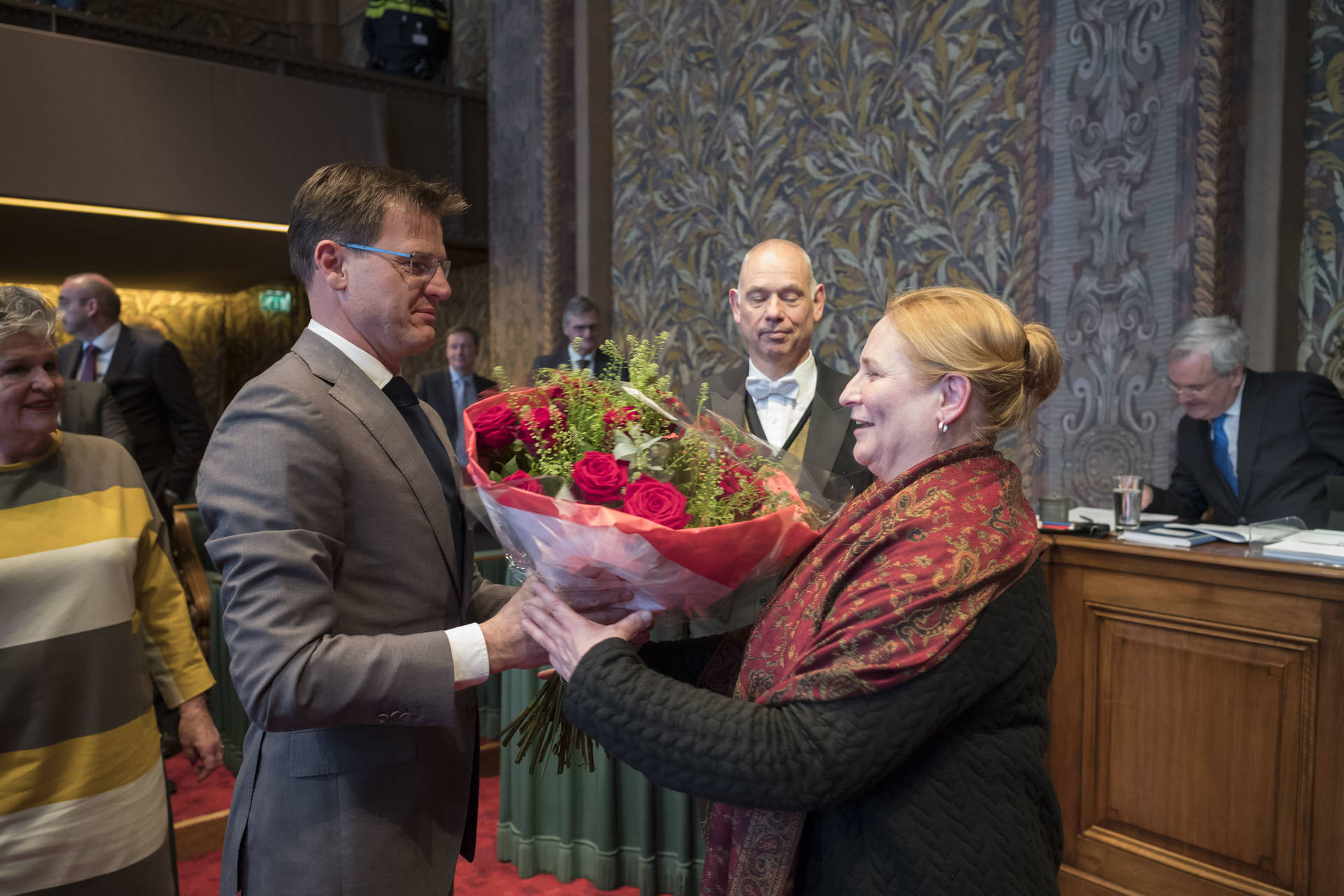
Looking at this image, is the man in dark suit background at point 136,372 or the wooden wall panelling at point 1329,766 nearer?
the wooden wall panelling at point 1329,766

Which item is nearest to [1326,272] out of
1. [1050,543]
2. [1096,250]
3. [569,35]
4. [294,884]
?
[1096,250]

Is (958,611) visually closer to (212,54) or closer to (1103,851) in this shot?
(1103,851)

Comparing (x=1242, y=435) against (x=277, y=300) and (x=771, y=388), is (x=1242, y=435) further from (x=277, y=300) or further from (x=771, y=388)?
(x=277, y=300)

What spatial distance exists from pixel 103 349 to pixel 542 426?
3.99m

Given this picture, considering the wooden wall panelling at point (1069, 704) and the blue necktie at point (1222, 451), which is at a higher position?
the blue necktie at point (1222, 451)

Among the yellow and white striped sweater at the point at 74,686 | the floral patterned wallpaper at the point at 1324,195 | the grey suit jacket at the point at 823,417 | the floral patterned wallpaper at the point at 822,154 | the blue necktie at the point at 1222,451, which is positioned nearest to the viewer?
the yellow and white striped sweater at the point at 74,686

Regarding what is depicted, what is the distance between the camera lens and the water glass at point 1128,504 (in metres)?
2.69

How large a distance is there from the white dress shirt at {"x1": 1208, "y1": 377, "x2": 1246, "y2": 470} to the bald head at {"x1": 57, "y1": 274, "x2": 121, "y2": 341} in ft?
14.7

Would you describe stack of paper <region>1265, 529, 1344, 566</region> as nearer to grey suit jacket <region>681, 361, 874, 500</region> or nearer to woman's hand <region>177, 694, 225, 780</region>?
grey suit jacket <region>681, 361, 874, 500</region>

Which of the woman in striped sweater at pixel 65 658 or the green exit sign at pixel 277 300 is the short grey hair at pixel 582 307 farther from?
the green exit sign at pixel 277 300

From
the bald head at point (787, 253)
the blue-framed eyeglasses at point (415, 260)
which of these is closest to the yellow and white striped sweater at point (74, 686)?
the blue-framed eyeglasses at point (415, 260)

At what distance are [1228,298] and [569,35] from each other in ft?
13.3

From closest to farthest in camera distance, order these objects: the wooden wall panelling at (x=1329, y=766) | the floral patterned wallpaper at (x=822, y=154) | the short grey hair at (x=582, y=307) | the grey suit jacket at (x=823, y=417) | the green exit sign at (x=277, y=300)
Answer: the wooden wall panelling at (x=1329, y=766) < the grey suit jacket at (x=823, y=417) < the floral patterned wallpaper at (x=822, y=154) < the short grey hair at (x=582, y=307) < the green exit sign at (x=277, y=300)

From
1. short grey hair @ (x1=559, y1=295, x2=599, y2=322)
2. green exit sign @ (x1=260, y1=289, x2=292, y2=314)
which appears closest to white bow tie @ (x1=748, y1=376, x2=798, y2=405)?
short grey hair @ (x1=559, y1=295, x2=599, y2=322)
